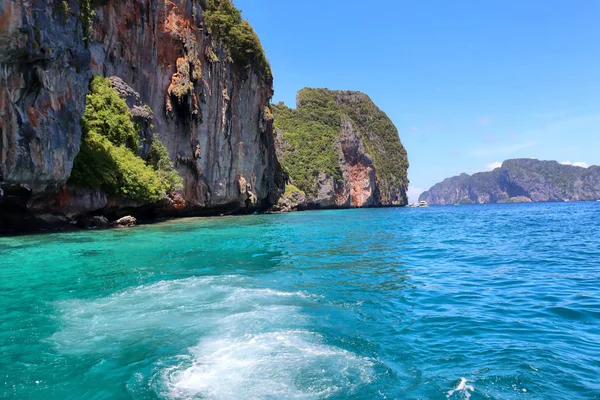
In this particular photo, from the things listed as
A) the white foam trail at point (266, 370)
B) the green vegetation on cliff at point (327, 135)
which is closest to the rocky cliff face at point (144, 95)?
the white foam trail at point (266, 370)

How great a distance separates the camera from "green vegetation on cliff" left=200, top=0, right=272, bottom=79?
4065 centimetres

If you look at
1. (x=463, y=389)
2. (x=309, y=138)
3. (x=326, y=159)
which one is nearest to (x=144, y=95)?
(x=463, y=389)

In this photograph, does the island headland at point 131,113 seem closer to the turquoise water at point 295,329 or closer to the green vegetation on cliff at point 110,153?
the green vegetation on cliff at point 110,153

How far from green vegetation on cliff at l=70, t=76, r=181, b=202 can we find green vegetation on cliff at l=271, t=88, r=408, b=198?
58.5m

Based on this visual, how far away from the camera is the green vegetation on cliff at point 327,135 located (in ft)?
295

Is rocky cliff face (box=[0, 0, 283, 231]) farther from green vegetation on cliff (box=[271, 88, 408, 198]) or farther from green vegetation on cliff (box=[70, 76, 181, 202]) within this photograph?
green vegetation on cliff (box=[271, 88, 408, 198])

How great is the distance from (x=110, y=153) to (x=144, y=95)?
8.64m

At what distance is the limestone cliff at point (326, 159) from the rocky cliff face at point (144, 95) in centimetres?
2026

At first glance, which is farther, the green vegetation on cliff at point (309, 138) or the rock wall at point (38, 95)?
the green vegetation on cliff at point (309, 138)

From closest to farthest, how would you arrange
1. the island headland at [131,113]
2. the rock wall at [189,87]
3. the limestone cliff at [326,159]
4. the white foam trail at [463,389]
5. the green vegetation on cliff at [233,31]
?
1. the white foam trail at [463,389]
2. the island headland at [131,113]
3. the rock wall at [189,87]
4. the green vegetation on cliff at [233,31]
5. the limestone cliff at [326,159]

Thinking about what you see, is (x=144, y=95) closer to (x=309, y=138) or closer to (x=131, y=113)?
(x=131, y=113)

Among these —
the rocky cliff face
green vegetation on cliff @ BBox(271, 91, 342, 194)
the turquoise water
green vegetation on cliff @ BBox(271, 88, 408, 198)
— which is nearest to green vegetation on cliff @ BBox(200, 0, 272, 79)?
the rocky cliff face

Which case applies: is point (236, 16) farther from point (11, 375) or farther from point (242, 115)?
point (11, 375)

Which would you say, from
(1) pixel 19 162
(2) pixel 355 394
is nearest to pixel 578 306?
(2) pixel 355 394
